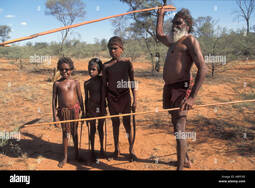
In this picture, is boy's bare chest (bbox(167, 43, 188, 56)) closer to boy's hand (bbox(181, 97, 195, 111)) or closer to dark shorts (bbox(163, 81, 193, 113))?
dark shorts (bbox(163, 81, 193, 113))

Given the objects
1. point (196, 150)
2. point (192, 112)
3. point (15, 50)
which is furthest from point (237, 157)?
point (15, 50)

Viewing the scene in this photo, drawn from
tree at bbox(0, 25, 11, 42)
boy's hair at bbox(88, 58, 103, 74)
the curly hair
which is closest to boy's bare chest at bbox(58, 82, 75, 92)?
boy's hair at bbox(88, 58, 103, 74)

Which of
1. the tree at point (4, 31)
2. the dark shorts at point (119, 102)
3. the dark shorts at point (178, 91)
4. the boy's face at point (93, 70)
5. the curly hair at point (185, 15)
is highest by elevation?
→ the tree at point (4, 31)

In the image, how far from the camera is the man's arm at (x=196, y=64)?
2193 mm

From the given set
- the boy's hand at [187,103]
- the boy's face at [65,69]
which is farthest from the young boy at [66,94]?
the boy's hand at [187,103]

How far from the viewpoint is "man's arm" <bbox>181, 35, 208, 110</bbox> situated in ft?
7.20

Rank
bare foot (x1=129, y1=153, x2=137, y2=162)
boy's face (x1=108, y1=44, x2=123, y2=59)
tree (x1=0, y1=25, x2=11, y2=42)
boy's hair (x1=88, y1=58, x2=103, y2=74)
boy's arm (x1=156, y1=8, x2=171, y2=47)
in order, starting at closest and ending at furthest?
boy's arm (x1=156, y1=8, x2=171, y2=47)
boy's face (x1=108, y1=44, x2=123, y2=59)
boy's hair (x1=88, y1=58, x2=103, y2=74)
bare foot (x1=129, y1=153, x2=137, y2=162)
tree (x1=0, y1=25, x2=11, y2=42)

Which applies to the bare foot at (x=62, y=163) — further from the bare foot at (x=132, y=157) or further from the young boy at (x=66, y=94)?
the bare foot at (x=132, y=157)

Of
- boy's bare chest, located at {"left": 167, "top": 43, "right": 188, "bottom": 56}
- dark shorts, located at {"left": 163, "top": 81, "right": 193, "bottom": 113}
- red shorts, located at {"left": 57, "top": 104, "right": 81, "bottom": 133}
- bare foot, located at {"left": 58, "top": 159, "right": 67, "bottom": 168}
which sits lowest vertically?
bare foot, located at {"left": 58, "top": 159, "right": 67, "bottom": 168}

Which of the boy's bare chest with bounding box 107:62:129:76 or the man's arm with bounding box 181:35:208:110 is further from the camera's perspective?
the boy's bare chest with bounding box 107:62:129:76

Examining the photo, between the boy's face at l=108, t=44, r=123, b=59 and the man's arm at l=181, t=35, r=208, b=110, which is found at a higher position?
the boy's face at l=108, t=44, r=123, b=59

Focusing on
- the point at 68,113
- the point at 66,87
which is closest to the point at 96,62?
the point at 66,87

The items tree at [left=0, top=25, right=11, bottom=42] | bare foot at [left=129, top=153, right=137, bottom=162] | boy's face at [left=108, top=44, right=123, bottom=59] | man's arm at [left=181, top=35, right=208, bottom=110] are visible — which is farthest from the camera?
tree at [left=0, top=25, right=11, bottom=42]

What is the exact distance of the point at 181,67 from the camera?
2385 mm
